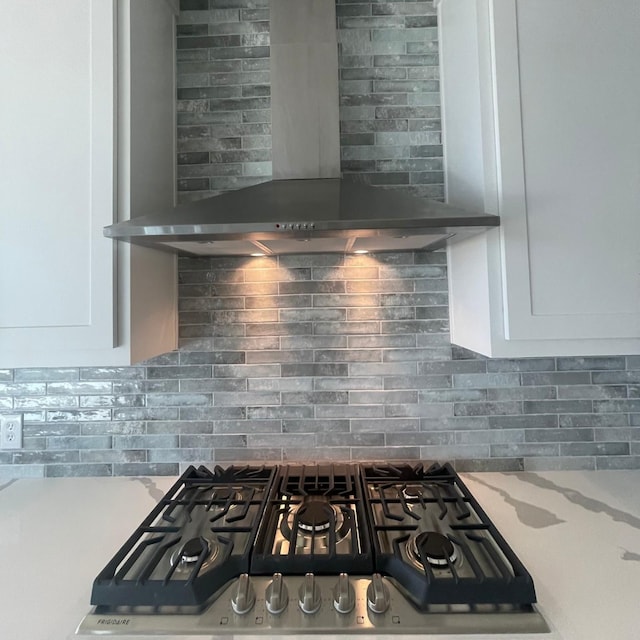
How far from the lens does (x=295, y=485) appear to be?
3.88ft

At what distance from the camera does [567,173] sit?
3.27 ft

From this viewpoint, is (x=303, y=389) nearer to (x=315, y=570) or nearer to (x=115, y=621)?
(x=315, y=570)

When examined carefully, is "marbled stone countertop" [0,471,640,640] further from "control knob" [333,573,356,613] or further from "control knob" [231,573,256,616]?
"control knob" [231,573,256,616]

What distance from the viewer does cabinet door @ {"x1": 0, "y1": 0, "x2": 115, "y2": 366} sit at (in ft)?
3.34

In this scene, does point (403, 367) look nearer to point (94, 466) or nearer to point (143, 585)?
point (143, 585)

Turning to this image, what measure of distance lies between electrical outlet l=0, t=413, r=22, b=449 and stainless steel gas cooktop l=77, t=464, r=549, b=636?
2.15 feet

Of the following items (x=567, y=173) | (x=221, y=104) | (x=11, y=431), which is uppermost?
(x=221, y=104)

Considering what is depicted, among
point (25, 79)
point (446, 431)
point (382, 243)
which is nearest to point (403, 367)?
point (446, 431)

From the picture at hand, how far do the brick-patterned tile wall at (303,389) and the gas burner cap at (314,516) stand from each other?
330 millimetres

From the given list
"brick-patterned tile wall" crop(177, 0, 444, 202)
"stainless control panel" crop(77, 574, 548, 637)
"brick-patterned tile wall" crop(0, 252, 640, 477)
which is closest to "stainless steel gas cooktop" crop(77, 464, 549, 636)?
"stainless control panel" crop(77, 574, 548, 637)

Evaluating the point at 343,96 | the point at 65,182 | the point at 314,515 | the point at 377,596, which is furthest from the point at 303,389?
the point at 343,96

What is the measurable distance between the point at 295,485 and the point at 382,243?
2.49 ft

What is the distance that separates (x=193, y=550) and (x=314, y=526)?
0.92 feet

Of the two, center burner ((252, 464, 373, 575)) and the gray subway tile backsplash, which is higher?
the gray subway tile backsplash
